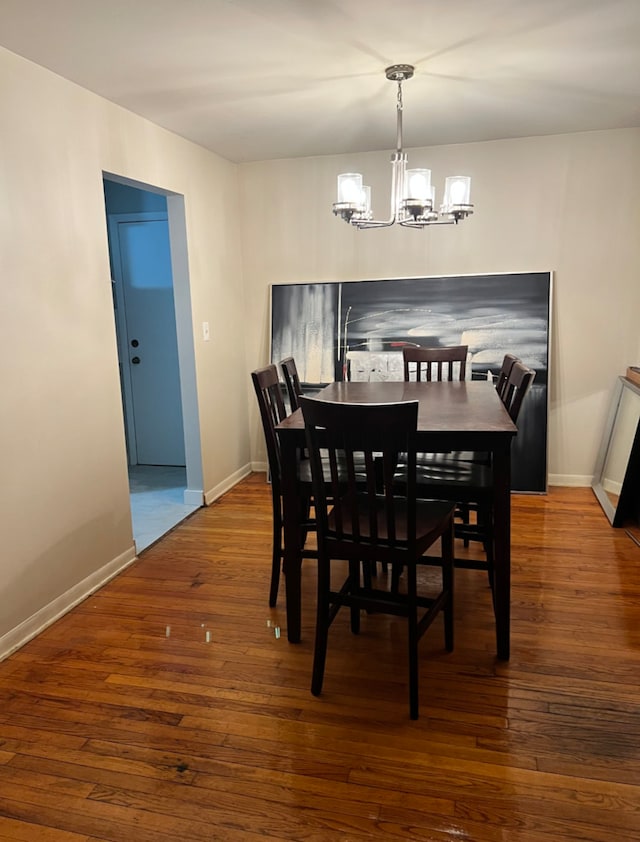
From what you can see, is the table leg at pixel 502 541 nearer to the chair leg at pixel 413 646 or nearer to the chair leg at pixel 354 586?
the chair leg at pixel 413 646

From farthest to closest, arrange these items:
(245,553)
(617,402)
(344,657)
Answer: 1. (617,402)
2. (245,553)
3. (344,657)

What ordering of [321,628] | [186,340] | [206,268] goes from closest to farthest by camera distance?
1. [321,628]
2. [186,340]
3. [206,268]

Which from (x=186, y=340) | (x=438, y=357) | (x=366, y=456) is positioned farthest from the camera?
(x=186, y=340)

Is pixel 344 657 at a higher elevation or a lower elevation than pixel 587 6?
lower

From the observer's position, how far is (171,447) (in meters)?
5.07

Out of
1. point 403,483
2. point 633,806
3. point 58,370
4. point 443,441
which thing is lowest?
point 633,806

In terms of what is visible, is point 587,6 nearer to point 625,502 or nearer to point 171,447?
point 625,502

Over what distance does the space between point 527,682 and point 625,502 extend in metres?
1.77

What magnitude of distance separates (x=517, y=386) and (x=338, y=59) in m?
1.58

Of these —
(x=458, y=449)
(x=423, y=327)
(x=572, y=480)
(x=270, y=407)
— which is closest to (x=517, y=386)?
(x=458, y=449)

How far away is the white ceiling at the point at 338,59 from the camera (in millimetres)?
2154

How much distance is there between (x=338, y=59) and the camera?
261 cm

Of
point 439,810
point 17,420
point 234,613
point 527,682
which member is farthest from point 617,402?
point 17,420

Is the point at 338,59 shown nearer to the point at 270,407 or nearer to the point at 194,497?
the point at 270,407
